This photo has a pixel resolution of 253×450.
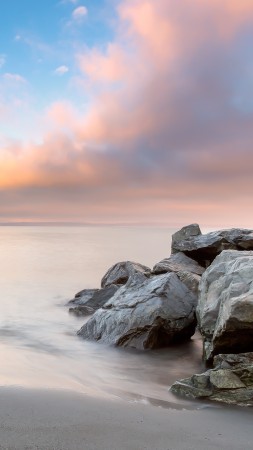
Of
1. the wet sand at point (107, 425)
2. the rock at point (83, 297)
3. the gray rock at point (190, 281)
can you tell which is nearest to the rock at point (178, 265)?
the gray rock at point (190, 281)

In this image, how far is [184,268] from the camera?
13.9m

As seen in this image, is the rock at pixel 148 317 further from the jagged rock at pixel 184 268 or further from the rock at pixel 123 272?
the rock at pixel 123 272

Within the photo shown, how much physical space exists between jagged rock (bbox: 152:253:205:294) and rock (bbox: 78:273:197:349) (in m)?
1.94

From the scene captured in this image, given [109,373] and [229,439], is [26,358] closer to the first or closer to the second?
[109,373]

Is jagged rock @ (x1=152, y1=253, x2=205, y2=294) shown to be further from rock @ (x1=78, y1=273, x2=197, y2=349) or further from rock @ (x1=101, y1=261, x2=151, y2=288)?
rock @ (x1=78, y1=273, x2=197, y2=349)

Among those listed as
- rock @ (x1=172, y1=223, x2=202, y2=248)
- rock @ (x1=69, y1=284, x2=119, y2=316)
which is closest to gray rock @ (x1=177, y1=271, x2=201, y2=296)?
rock @ (x1=69, y1=284, x2=119, y2=316)

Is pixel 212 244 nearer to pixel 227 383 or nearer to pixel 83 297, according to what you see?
pixel 83 297

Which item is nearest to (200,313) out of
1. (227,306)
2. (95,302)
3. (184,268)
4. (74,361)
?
(227,306)

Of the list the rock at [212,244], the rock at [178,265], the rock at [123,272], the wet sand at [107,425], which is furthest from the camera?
the rock at [123,272]

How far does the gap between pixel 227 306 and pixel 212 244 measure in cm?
879

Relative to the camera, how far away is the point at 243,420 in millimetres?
4852

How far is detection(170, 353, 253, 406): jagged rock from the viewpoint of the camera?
5.54 m

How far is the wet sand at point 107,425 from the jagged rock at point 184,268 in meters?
6.91

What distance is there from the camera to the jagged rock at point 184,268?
12183mm
